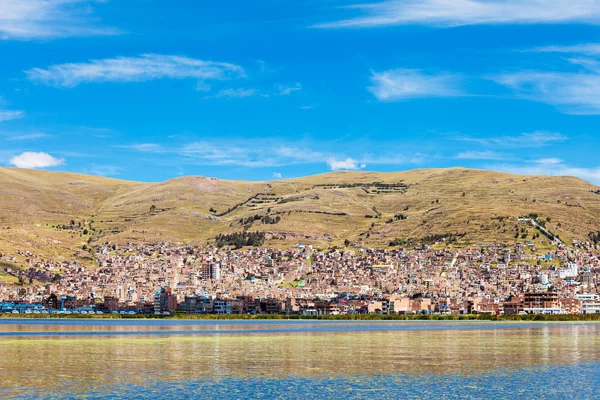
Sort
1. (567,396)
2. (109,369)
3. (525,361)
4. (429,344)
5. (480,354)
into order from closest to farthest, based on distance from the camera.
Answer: (567,396), (109,369), (525,361), (480,354), (429,344)

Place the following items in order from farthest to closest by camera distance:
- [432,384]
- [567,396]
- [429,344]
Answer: [429,344] < [432,384] < [567,396]

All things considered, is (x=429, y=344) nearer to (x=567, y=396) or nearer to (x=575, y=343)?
(x=575, y=343)

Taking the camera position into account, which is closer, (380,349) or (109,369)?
(109,369)

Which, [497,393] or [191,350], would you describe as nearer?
[497,393]

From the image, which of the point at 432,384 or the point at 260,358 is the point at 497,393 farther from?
the point at 260,358

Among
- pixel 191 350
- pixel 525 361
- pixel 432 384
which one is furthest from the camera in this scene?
pixel 191 350

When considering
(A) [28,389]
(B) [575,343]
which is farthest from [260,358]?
(B) [575,343]

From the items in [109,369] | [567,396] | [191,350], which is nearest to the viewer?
[567,396]

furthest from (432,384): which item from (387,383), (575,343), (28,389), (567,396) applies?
(575,343)
